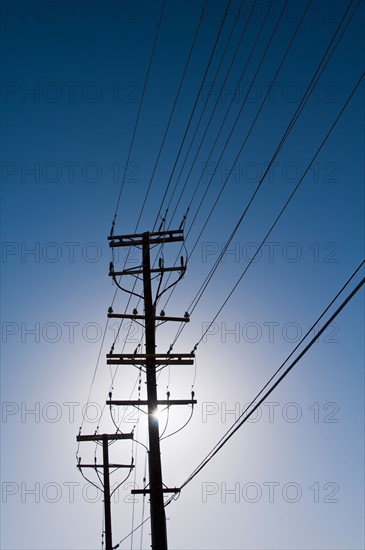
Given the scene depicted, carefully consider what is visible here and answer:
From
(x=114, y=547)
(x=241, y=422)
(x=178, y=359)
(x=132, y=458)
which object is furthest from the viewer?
(x=132, y=458)

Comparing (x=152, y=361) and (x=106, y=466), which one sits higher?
(x=152, y=361)

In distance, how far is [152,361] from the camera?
18.3 meters

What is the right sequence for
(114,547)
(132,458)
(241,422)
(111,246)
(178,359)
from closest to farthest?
(241,422), (178,359), (111,246), (114,547), (132,458)

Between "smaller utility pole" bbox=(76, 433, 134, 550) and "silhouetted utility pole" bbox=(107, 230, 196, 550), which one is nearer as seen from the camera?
"silhouetted utility pole" bbox=(107, 230, 196, 550)

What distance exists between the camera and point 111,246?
63.9ft

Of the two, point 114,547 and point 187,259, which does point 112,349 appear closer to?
point 187,259

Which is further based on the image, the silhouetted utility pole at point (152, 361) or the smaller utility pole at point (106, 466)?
the smaller utility pole at point (106, 466)

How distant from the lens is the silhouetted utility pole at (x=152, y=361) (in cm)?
1672

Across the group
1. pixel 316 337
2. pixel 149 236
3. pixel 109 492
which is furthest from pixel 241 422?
pixel 109 492

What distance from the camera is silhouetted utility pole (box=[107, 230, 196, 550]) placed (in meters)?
16.7

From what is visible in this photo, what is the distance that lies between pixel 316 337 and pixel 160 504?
388 inches

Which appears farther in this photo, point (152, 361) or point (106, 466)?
point (106, 466)

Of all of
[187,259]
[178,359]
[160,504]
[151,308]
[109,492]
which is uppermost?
[187,259]

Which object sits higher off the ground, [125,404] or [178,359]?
[178,359]
